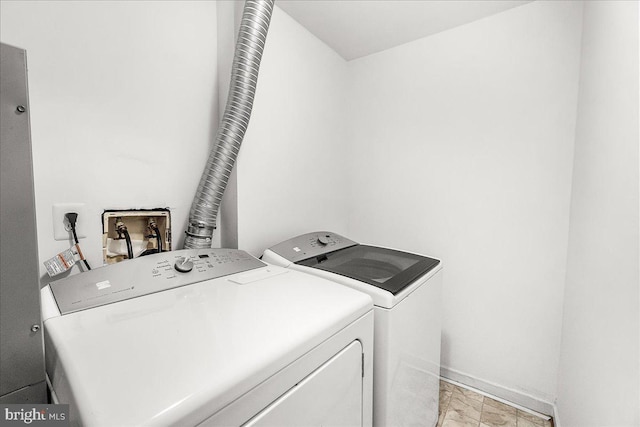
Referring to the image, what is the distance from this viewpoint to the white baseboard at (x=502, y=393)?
1.58m

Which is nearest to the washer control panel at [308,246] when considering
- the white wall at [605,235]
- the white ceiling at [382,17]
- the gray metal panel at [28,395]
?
the gray metal panel at [28,395]

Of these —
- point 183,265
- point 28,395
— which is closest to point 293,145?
point 183,265

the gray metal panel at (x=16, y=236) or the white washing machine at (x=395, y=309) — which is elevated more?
the gray metal panel at (x=16, y=236)

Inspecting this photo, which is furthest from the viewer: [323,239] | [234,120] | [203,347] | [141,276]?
[323,239]

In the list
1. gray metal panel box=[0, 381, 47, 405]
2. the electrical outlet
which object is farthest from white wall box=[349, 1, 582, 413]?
gray metal panel box=[0, 381, 47, 405]

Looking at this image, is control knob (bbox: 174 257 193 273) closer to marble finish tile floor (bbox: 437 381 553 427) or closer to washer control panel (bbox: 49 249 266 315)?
washer control panel (bbox: 49 249 266 315)

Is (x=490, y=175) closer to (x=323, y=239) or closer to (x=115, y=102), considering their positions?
(x=323, y=239)

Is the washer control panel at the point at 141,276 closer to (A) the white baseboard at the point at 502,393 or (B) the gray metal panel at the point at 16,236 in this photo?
(B) the gray metal panel at the point at 16,236

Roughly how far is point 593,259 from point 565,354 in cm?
67

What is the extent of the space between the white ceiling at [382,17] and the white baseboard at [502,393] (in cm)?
207

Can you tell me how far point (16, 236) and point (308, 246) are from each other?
1093mm

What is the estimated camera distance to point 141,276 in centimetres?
92

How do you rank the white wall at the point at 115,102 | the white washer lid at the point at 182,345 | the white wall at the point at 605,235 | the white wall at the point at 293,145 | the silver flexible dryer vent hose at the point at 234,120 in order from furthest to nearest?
the white wall at the point at 293,145
the silver flexible dryer vent hose at the point at 234,120
the white wall at the point at 115,102
the white wall at the point at 605,235
the white washer lid at the point at 182,345

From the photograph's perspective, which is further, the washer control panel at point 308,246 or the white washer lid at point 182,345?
the washer control panel at point 308,246
